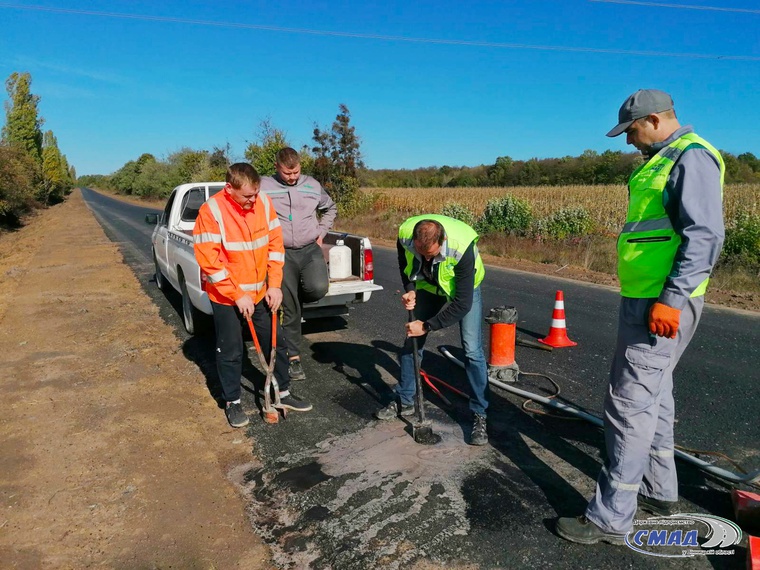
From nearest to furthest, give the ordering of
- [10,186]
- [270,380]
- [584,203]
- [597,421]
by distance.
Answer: [597,421]
[270,380]
[584,203]
[10,186]

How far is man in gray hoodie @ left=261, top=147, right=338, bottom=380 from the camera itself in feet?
15.8

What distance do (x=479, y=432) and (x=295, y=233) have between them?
2.32 metres

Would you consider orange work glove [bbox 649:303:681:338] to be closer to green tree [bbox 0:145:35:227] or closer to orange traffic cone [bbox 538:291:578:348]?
orange traffic cone [bbox 538:291:578:348]

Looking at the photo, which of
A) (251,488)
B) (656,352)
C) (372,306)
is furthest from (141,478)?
(372,306)

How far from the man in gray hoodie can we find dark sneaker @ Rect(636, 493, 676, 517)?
121 inches

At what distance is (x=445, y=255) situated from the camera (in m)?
3.62

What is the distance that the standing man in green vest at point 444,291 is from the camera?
11.8 feet

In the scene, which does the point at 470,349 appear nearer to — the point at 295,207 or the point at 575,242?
the point at 295,207

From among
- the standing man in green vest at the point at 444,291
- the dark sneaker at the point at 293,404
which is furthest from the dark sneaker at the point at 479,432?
the dark sneaker at the point at 293,404

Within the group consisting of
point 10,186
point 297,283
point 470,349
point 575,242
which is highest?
Answer: point 10,186

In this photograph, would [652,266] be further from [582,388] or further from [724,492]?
[582,388]

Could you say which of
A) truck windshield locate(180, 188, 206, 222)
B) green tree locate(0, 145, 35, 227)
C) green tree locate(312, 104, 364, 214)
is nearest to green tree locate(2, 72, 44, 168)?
green tree locate(0, 145, 35, 227)

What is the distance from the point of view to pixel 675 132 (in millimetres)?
A: 2588

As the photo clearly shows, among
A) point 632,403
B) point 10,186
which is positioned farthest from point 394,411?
point 10,186
